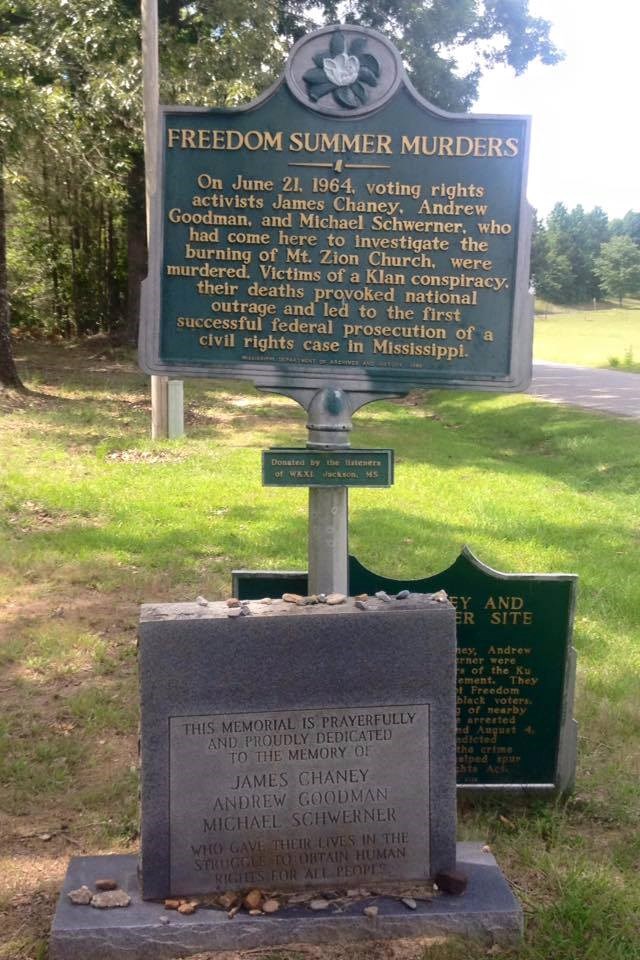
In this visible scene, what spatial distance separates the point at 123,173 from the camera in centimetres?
1986

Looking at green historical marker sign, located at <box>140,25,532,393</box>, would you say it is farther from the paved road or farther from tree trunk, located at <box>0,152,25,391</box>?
the paved road

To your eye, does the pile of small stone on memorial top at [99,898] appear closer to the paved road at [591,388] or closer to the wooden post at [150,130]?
the wooden post at [150,130]

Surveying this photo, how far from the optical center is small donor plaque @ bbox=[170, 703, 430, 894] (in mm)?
3281

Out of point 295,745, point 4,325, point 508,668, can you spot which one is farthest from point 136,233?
point 295,745

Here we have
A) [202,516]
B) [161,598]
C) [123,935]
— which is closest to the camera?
[123,935]

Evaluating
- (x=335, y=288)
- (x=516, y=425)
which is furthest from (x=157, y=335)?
(x=516, y=425)

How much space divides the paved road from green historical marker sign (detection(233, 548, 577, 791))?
42.3 ft

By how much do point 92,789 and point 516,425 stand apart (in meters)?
14.2

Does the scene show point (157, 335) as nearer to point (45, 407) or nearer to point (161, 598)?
point (161, 598)

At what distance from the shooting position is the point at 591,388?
934 inches

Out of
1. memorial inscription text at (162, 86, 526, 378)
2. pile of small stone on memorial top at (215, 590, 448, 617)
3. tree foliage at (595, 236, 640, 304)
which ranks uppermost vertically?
tree foliage at (595, 236, 640, 304)

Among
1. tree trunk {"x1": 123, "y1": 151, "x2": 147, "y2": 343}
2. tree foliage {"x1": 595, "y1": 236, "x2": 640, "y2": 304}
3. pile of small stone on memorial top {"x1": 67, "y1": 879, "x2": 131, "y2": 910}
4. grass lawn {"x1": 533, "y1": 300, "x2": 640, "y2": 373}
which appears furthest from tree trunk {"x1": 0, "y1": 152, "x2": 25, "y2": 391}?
tree foliage {"x1": 595, "y1": 236, "x2": 640, "y2": 304}

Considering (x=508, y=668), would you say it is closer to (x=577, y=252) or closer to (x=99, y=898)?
(x=99, y=898)

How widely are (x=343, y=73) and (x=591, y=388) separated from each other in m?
21.2
